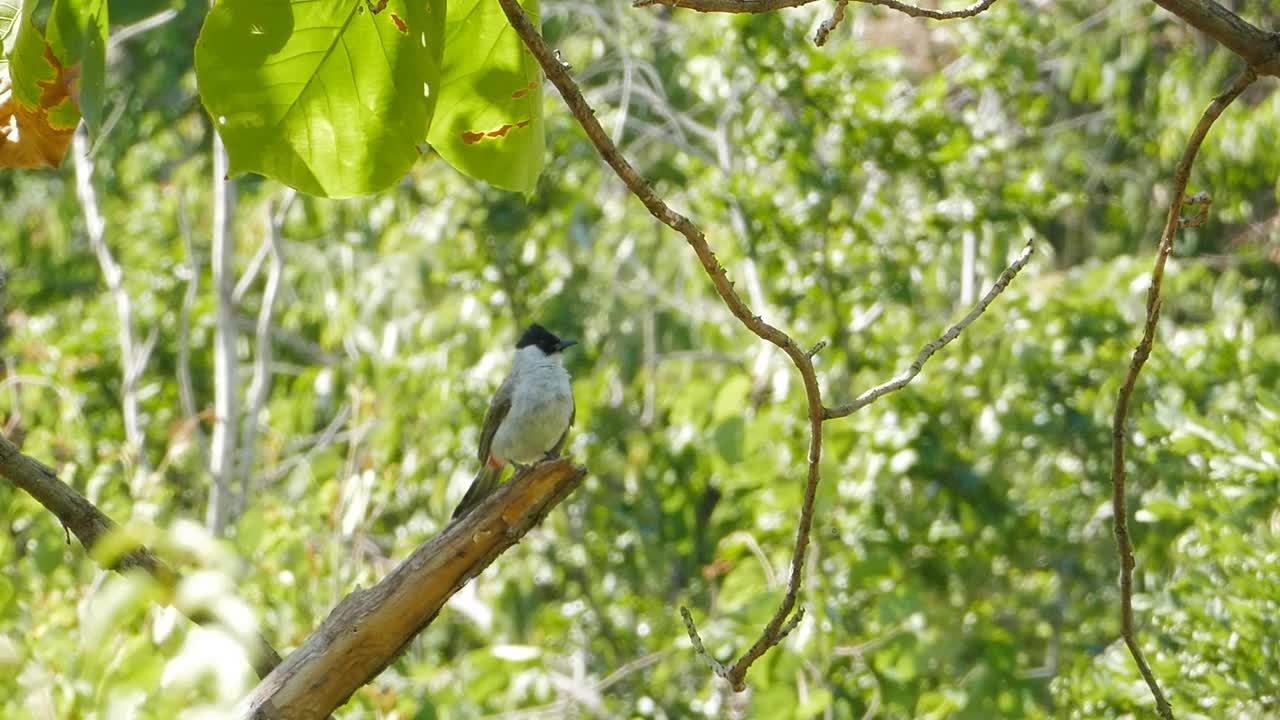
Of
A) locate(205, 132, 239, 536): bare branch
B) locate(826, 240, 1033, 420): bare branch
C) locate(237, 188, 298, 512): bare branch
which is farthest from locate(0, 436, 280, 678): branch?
locate(237, 188, 298, 512): bare branch

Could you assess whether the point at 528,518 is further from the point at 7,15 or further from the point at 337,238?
the point at 337,238

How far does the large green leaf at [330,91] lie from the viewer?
102cm

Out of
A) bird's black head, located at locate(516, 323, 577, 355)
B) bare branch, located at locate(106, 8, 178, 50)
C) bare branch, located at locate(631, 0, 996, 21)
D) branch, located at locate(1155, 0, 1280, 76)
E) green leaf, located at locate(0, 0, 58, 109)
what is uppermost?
bare branch, located at locate(106, 8, 178, 50)

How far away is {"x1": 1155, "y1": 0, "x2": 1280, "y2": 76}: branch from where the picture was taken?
1124mm

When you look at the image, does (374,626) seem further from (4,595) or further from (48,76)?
(4,595)

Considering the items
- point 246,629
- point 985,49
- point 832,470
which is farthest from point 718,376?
point 246,629

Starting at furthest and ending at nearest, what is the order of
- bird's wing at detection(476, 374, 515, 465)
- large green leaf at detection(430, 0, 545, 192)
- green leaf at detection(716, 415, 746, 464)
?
bird's wing at detection(476, 374, 515, 465), green leaf at detection(716, 415, 746, 464), large green leaf at detection(430, 0, 545, 192)

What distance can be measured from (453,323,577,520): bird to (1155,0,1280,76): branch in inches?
149

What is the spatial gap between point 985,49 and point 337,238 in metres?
3.23

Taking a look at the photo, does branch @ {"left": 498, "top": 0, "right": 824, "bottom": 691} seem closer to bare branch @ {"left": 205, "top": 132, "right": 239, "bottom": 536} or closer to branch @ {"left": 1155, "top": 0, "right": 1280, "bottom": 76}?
branch @ {"left": 1155, "top": 0, "right": 1280, "bottom": 76}

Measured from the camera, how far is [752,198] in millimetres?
5375

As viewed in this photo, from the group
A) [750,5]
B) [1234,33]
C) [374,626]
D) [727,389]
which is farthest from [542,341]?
[1234,33]

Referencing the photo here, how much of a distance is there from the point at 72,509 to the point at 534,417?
10.5ft

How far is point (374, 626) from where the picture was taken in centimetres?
199
